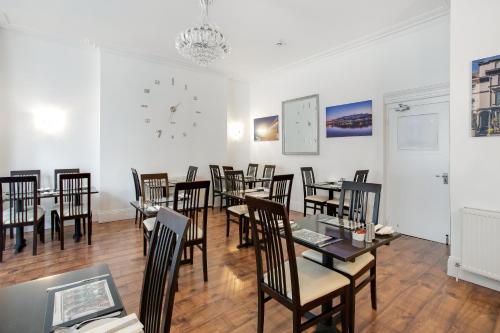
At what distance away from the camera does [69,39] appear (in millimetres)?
4559

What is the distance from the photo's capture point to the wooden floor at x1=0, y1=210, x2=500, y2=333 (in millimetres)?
2062

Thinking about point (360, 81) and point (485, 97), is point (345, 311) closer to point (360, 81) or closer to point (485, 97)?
point (485, 97)

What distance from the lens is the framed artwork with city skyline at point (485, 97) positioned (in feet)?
8.15

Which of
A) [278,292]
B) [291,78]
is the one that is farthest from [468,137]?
[291,78]

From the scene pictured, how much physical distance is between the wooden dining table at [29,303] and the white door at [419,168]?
4.23 meters

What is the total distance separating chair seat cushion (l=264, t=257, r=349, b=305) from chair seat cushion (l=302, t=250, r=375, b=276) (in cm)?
9

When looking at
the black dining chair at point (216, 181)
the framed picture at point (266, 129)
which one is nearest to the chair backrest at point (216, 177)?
the black dining chair at point (216, 181)

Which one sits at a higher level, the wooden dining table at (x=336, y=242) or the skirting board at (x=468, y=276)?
the wooden dining table at (x=336, y=242)

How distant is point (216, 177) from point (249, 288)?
3619mm

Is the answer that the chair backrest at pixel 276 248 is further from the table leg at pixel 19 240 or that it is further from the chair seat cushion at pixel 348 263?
the table leg at pixel 19 240

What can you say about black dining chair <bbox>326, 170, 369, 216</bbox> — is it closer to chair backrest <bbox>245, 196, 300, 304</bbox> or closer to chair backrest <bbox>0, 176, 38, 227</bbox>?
chair backrest <bbox>245, 196, 300, 304</bbox>

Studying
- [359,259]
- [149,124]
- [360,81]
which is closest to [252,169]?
[149,124]

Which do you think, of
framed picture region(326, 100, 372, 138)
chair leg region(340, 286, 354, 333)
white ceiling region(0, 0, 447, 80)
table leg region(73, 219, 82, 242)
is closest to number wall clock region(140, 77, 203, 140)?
white ceiling region(0, 0, 447, 80)

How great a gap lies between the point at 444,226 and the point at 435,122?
4.89ft
